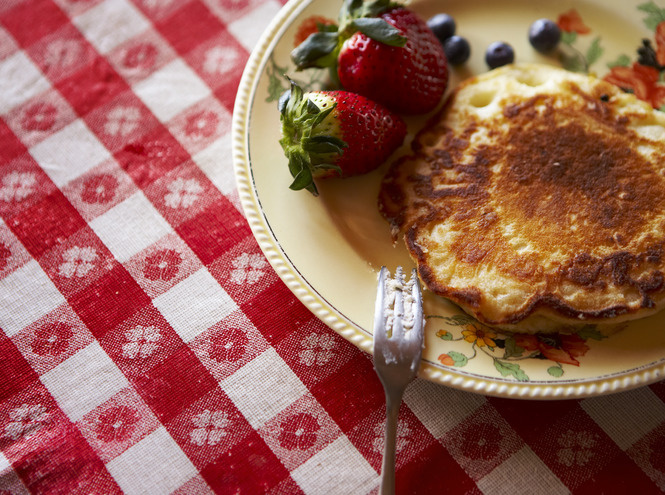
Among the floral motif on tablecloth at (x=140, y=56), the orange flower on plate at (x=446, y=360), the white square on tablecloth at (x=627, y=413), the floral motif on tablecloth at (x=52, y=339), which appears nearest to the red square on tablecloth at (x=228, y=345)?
the floral motif on tablecloth at (x=52, y=339)

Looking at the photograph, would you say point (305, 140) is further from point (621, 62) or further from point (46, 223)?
point (621, 62)

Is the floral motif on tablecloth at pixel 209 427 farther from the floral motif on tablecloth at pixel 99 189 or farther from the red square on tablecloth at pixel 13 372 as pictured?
the floral motif on tablecloth at pixel 99 189

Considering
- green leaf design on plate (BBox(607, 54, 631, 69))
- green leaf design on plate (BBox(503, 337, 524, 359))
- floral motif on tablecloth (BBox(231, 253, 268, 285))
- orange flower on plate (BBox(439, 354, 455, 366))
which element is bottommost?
floral motif on tablecloth (BBox(231, 253, 268, 285))

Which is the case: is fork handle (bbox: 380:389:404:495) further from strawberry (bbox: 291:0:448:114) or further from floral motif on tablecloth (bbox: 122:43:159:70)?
floral motif on tablecloth (bbox: 122:43:159:70)

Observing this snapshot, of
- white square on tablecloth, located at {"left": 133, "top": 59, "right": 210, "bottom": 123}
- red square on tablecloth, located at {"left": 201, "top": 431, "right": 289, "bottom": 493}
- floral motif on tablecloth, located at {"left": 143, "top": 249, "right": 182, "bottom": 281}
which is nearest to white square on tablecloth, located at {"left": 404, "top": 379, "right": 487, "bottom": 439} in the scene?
red square on tablecloth, located at {"left": 201, "top": 431, "right": 289, "bottom": 493}

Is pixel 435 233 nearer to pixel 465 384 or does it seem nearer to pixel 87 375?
pixel 465 384
